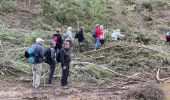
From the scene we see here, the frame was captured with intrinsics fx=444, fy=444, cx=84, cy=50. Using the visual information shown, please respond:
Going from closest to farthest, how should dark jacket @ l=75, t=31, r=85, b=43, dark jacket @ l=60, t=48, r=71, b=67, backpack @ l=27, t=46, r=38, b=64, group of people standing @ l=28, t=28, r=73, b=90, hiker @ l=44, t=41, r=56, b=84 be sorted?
backpack @ l=27, t=46, r=38, b=64
group of people standing @ l=28, t=28, r=73, b=90
dark jacket @ l=60, t=48, r=71, b=67
hiker @ l=44, t=41, r=56, b=84
dark jacket @ l=75, t=31, r=85, b=43

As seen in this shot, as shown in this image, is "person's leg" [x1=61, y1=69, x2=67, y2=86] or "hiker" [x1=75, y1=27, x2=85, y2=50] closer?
Result: "person's leg" [x1=61, y1=69, x2=67, y2=86]

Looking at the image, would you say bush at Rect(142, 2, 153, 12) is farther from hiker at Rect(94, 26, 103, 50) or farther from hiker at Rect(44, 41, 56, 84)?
hiker at Rect(44, 41, 56, 84)

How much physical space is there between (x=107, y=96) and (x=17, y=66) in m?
3.63

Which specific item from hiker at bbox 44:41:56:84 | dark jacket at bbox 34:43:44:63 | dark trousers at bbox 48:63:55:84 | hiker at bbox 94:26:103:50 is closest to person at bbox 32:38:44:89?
dark jacket at bbox 34:43:44:63

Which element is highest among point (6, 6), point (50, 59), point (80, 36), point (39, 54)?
point (6, 6)

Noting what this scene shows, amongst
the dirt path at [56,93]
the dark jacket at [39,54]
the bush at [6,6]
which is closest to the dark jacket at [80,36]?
the dirt path at [56,93]

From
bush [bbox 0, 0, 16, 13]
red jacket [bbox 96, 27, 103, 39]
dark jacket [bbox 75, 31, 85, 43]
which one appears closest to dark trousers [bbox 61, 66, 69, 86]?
dark jacket [bbox 75, 31, 85, 43]

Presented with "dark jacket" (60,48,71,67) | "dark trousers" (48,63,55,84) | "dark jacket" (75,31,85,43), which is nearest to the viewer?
"dark jacket" (60,48,71,67)

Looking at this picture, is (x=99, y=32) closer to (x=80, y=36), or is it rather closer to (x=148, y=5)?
(x=80, y=36)

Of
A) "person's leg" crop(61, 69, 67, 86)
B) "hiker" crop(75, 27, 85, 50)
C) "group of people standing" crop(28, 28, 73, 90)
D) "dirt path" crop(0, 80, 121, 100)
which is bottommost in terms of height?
"dirt path" crop(0, 80, 121, 100)

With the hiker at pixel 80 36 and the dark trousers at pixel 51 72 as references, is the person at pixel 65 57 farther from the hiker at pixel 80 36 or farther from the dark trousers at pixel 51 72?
the hiker at pixel 80 36

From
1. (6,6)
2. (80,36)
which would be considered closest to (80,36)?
(80,36)

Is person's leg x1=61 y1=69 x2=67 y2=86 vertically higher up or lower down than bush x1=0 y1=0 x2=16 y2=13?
lower down

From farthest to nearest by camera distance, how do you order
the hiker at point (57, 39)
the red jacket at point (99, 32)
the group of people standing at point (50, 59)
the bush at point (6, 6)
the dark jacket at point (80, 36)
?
the bush at point (6, 6) < the red jacket at point (99, 32) < the dark jacket at point (80, 36) < the hiker at point (57, 39) < the group of people standing at point (50, 59)
